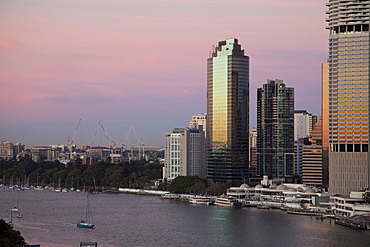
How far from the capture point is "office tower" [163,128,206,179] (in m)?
106

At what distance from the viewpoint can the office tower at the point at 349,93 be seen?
75.3 metres

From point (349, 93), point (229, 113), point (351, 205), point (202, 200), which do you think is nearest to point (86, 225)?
point (351, 205)

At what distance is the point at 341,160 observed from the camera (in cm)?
7606

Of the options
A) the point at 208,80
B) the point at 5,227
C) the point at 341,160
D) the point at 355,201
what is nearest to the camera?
the point at 5,227

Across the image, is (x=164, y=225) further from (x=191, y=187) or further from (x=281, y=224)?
(x=191, y=187)

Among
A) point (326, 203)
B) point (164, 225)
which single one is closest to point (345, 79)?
point (326, 203)

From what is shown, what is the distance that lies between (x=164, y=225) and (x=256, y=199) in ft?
92.1

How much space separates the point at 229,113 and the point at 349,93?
28.1 metres

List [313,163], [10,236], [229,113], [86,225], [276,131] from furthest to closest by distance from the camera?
[276,131] < [313,163] < [229,113] < [86,225] < [10,236]

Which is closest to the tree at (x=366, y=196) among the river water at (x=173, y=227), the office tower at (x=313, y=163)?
the river water at (x=173, y=227)

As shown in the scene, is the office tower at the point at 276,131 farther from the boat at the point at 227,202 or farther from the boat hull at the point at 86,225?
the boat hull at the point at 86,225

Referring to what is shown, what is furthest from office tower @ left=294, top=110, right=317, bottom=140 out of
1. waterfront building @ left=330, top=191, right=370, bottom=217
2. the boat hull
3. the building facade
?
the boat hull

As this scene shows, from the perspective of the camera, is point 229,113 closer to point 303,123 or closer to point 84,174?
point 84,174

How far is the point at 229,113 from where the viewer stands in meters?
102
